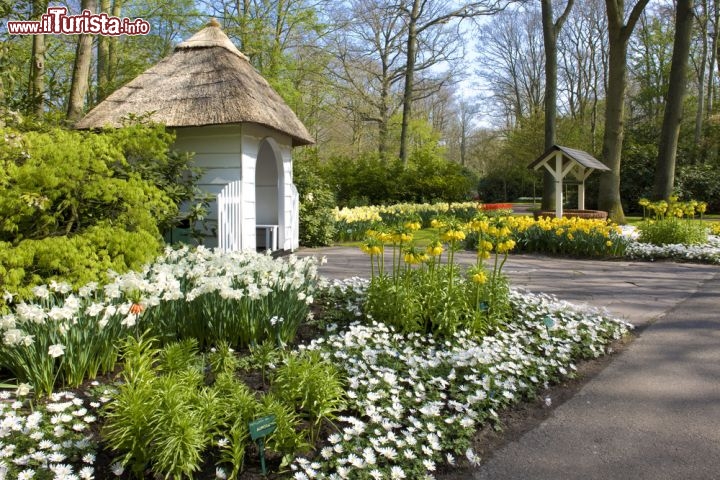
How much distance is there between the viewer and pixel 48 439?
7.99 feet

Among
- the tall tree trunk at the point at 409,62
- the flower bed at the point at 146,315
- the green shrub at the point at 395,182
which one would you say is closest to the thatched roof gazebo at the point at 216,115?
the flower bed at the point at 146,315

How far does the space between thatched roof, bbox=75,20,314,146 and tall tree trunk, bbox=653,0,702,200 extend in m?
11.4

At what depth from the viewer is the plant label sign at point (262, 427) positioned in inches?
90.0

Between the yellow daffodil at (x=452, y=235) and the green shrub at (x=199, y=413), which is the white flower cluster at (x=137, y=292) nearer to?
the green shrub at (x=199, y=413)

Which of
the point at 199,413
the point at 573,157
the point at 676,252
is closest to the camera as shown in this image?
the point at 199,413

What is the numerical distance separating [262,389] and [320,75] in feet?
73.4

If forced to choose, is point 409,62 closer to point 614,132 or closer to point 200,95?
point 614,132

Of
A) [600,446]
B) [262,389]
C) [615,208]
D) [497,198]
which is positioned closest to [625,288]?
[600,446]

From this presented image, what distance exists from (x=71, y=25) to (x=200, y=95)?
194 inches

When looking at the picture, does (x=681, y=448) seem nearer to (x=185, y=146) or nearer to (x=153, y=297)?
A: (x=153, y=297)

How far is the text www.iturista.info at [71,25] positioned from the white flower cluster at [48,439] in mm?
7912

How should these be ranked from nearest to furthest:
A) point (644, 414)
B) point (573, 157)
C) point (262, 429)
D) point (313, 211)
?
1. point (262, 429)
2. point (644, 414)
3. point (313, 211)
4. point (573, 157)

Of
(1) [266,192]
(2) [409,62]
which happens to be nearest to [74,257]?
(1) [266,192]

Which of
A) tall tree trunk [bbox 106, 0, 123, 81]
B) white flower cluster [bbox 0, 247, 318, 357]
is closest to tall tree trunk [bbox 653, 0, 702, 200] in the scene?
white flower cluster [bbox 0, 247, 318, 357]
